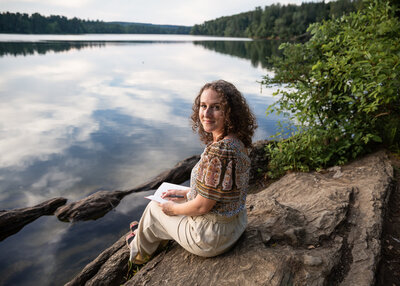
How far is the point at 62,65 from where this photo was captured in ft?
103

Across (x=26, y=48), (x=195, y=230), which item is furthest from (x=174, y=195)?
(x=26, y=48)

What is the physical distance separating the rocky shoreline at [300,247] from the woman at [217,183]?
0.23 m

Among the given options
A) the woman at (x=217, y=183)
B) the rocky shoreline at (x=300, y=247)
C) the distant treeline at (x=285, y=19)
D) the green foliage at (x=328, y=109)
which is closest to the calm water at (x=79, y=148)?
the rocky shoreline at (x=300, y=247)

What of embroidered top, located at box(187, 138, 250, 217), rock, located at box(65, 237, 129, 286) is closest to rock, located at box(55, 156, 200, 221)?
rock, located at box(65, 237, 129, 286)

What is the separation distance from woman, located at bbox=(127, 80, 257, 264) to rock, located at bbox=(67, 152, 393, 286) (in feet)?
0.71

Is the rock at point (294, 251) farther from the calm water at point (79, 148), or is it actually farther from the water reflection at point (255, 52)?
the water reflection at point (255, 52)

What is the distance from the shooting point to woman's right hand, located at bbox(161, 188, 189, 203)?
2.84m

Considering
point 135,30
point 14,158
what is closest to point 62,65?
point 14,158

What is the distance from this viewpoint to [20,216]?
5.84 m

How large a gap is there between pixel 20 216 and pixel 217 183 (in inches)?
221

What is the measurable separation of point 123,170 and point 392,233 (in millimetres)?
7270

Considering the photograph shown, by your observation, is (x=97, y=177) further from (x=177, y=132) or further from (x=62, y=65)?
(x=62, y=65)

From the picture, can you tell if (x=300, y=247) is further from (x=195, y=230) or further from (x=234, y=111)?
(x=234, y=111)

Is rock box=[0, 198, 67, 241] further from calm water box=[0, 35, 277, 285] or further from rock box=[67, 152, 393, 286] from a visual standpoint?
rock box=[67, 152, 393, 286]
